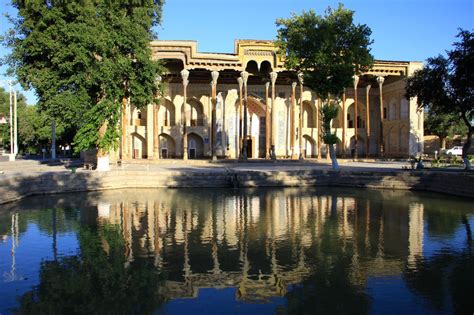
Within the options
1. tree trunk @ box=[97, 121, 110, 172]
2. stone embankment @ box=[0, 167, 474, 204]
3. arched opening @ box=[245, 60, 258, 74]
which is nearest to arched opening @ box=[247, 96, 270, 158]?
arched opening @ box=[245, 60, 258, 74]

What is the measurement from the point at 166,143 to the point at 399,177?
25.5m

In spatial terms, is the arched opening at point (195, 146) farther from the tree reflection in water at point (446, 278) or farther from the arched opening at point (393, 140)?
the tree reflection in water at point (446, 278)

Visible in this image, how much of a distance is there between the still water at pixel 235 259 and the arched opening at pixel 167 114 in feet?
89.2

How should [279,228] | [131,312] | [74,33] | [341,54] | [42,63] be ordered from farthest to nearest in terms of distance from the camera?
[341,54], [42,63], [74,33], [279,228], [131,312]

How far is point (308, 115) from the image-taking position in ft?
149

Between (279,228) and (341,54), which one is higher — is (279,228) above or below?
below

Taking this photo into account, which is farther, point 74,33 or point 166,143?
point 166,143

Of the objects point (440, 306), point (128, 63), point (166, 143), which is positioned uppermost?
point (128, 63)

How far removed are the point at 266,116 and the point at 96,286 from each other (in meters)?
33.3

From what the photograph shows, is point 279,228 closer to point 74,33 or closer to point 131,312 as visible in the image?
point 131,312

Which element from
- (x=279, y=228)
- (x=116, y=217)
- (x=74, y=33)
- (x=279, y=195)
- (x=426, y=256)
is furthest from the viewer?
(x=74, y=33)

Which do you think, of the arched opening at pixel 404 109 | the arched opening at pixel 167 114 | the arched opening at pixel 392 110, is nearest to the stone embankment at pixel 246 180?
the arched opening at pixel 404 109

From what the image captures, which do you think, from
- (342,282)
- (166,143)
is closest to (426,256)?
(342,282)

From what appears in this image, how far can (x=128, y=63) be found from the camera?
2297 cm
